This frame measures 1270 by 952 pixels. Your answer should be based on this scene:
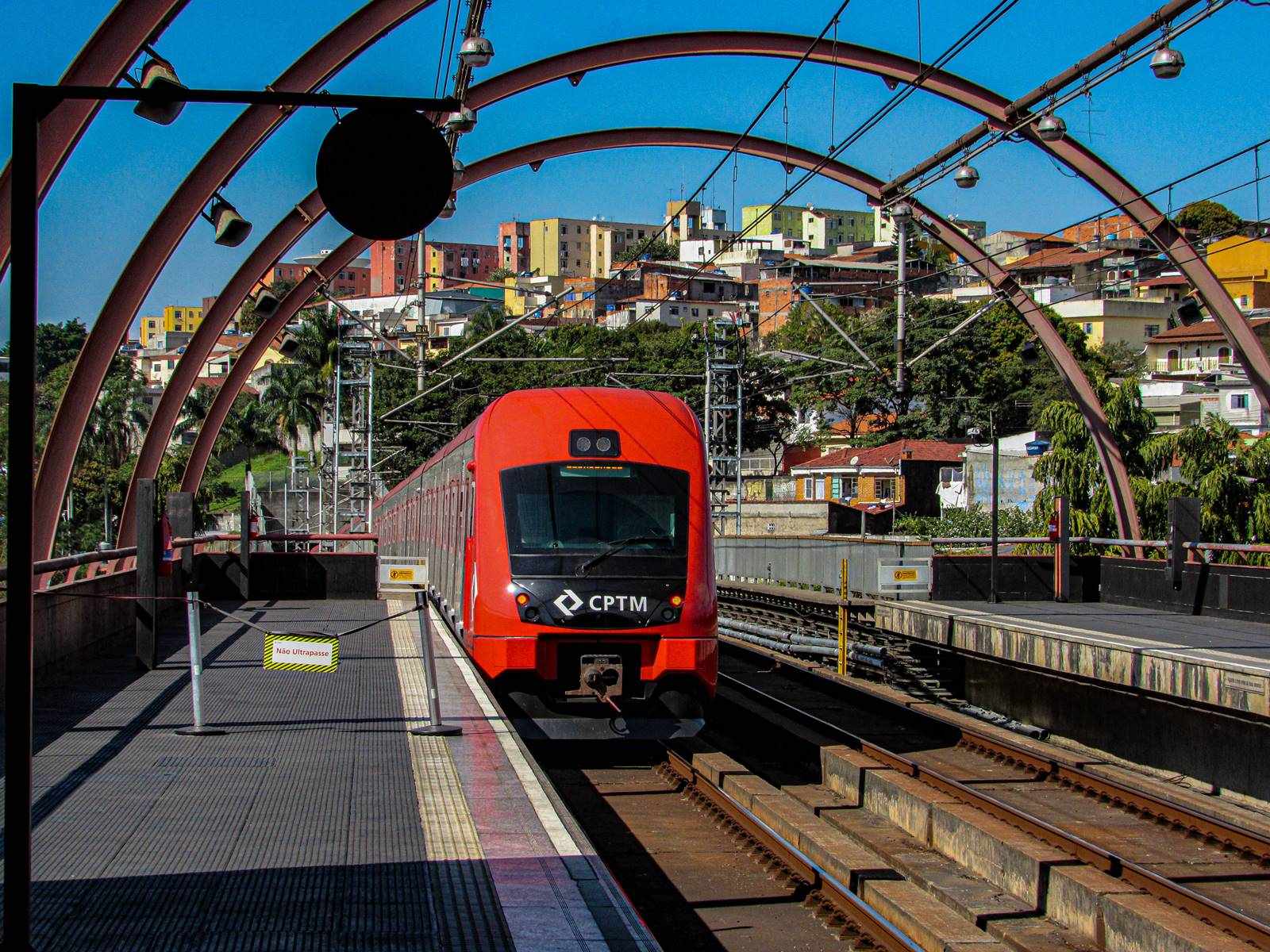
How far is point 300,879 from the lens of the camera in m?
7.20

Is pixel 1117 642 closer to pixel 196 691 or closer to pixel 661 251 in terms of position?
pixel 196 691

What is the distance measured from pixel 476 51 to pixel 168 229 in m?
8.47

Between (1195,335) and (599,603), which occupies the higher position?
(1195,335)

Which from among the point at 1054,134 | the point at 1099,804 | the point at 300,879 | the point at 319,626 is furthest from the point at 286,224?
the point at 300,879

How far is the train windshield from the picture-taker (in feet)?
43.4

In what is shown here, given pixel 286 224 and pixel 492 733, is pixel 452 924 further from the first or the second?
pixel 286 224

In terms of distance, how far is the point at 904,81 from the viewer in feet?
76.3

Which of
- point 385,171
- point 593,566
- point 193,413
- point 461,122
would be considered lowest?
point 593,566

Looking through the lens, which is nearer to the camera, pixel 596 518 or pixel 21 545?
pixel 21 545

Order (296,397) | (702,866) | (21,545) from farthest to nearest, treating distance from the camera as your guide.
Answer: (296,397), (702,866), (21,545)

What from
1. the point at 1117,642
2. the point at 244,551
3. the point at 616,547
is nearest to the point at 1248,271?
the point at 244,551

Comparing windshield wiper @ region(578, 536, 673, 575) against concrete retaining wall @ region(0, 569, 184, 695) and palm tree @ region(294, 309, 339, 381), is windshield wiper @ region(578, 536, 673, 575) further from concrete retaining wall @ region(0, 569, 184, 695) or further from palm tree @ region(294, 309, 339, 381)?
palm tree @ region(294, 309, 339, 381)

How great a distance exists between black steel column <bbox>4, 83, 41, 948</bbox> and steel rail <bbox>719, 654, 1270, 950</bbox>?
7.37 meters

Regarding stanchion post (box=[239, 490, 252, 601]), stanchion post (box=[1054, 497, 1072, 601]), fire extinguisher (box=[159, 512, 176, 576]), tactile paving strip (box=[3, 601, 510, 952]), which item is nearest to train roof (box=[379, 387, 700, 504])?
tactile paving strip (box=[3, 601, 510, 952])
